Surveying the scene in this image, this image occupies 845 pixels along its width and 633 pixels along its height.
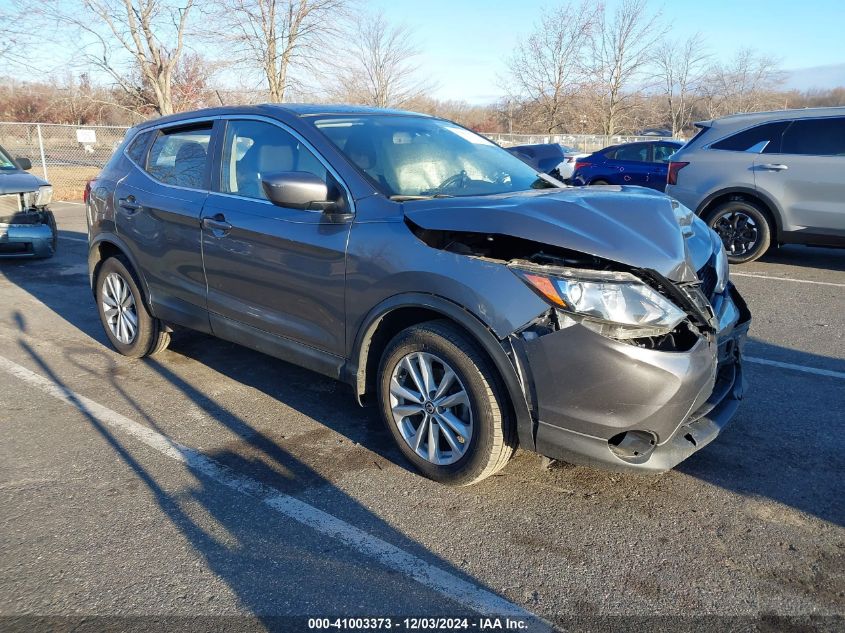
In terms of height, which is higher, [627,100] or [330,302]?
[627,100]

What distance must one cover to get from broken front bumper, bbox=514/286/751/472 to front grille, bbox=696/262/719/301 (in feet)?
1.04

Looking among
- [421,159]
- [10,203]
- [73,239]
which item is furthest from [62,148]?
[421,159]

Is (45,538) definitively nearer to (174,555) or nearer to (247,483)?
(174,555)

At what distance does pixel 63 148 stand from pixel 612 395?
20004 millimetres

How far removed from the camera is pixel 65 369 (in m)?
5.00

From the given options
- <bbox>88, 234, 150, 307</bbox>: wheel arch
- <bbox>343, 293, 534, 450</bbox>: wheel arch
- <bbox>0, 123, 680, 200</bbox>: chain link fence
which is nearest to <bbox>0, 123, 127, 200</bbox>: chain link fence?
<bbox>0, 123, 680, 200</bbox>: chain link fence

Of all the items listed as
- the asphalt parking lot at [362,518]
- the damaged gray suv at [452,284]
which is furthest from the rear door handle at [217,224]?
the asphalt parking lot at [362,518]

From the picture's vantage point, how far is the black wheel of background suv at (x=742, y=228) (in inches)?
325

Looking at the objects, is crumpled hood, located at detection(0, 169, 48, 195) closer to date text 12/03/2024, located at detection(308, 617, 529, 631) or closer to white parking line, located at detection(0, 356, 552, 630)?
white parking line, located at detection(0, 356, 552, 630)

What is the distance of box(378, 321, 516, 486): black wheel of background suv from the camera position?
301 cm

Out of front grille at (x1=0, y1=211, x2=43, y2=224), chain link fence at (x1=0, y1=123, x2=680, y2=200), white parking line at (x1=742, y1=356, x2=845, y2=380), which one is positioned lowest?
white parking line at (x1=742, y1=356, x2=845, y2=380)

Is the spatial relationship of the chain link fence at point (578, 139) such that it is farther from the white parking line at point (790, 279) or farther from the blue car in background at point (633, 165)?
the white parking line at point (790, 279)

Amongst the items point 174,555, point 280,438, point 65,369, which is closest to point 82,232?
point 65,369

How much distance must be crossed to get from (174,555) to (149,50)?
719 inches
